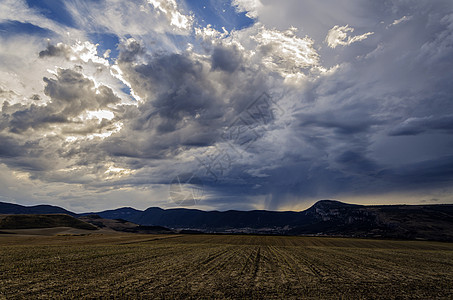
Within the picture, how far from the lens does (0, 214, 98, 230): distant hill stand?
426 feet

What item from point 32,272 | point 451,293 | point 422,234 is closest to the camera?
point 451,293

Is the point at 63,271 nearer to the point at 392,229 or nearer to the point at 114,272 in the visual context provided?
the point at 114,272

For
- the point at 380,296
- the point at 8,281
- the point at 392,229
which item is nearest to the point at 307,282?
the point at 380,296

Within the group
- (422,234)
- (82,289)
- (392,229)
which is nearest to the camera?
(82,289)

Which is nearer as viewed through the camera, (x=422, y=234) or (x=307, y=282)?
(x=307, y=282)

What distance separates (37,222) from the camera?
13912cm

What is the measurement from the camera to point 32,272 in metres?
21.1

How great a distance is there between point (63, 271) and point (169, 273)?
8917 mm

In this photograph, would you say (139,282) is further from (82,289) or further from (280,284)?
(280,284)

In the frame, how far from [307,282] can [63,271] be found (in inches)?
804

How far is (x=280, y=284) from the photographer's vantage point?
19594 mm

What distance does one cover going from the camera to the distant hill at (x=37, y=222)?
12975 cm

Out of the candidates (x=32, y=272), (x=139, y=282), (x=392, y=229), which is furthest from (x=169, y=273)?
(x=392, y=229)

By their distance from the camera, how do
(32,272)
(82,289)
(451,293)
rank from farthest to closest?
(32,272) < (451,293) < (82,289)
